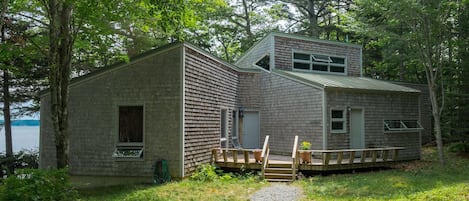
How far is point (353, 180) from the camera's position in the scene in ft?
35.6

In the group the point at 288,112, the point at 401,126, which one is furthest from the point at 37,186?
the point at 401,126

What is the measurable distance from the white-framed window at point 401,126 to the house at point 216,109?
0.13 ft

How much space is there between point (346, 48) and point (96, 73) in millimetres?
11325

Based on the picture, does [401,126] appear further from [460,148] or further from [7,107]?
[7,107]

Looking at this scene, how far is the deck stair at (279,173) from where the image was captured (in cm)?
1114

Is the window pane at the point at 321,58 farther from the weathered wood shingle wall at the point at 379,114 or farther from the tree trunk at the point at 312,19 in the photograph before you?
the tree trunk at the point at 312,19

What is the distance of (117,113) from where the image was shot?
1138 centimetres

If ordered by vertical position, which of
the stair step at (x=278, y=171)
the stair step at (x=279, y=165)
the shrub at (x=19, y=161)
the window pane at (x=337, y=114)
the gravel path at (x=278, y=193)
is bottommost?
the shrub at (x=19, y=161)

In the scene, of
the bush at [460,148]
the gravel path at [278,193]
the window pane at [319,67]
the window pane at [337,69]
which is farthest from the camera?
the window pane at [337,69]

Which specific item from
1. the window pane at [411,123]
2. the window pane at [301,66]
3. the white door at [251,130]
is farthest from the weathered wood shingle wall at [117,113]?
the window pane at [411,123]

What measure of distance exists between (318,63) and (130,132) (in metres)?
9.24

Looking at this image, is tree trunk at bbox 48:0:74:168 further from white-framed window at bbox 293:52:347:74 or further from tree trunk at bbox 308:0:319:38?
tree trunk at bbox 308:0:319:38

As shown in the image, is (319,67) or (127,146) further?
(319,67)

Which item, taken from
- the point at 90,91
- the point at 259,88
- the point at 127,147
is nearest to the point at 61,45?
the point at 90,91
